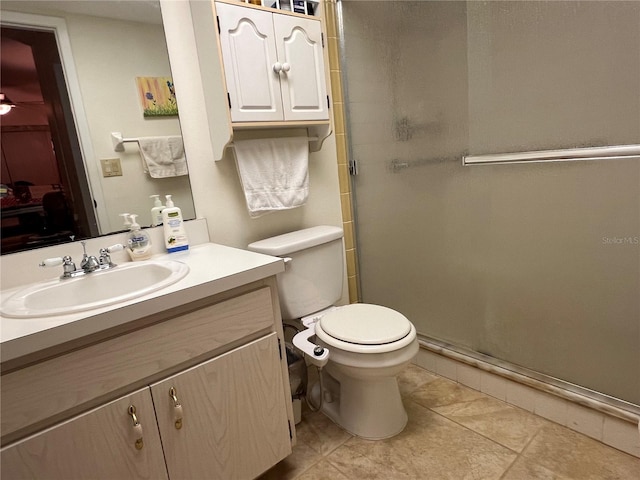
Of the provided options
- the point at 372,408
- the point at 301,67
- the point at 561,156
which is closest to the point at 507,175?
the point at 561,156

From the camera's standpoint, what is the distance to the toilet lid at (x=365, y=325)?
1295mm

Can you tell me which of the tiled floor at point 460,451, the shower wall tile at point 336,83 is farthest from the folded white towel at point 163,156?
the tiled floor at point 460,451

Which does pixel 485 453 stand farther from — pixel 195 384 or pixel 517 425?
pixel 195 384

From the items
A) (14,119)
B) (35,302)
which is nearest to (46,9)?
(14,119)

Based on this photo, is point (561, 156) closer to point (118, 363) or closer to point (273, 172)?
point (273, 172)

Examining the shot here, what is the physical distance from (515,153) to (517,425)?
1.02 metres

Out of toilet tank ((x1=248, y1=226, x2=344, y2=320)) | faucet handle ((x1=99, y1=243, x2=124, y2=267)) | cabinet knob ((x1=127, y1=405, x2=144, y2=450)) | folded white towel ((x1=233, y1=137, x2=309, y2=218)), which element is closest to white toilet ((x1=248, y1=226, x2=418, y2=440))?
toilet tank ((x1=248, y1=226, x2=344, y2=320))

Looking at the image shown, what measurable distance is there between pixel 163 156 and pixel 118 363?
2.51 ft

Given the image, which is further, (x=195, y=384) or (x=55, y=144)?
(x=55, y=144)

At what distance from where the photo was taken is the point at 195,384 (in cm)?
97

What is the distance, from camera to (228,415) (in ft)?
3.41

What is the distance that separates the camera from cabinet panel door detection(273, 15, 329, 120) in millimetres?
1388

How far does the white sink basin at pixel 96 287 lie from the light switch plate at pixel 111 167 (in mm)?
309

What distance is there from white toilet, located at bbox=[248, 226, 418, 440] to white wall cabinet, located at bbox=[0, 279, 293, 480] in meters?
0.26
